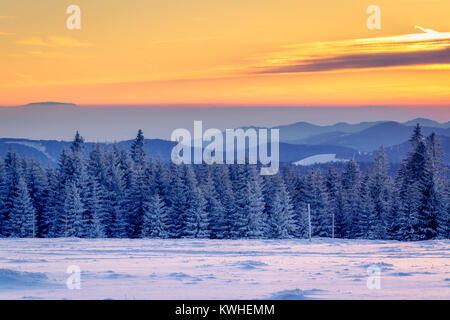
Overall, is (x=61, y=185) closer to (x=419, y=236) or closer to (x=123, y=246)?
(x=419, y=236)

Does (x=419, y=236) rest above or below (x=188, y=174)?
below

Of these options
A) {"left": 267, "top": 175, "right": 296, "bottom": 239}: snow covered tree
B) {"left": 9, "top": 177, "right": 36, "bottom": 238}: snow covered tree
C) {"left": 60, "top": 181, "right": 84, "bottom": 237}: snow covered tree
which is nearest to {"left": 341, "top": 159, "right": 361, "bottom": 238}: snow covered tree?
{"left": 267, "top": 175, "right": 296, "bottom": 239}: snow covered tree

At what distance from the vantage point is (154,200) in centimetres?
6138

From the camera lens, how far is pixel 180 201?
63875 millimetres

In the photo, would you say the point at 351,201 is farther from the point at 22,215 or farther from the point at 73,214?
the point at 22,215

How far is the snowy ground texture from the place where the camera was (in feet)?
43.5

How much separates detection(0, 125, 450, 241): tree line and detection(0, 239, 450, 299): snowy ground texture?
1294 inches

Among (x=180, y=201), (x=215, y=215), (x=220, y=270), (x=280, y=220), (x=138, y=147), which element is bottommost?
(x=280, y=220)

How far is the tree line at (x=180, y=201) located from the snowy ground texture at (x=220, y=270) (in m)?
32.9

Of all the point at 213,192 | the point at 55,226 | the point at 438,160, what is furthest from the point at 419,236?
the point at 55,226

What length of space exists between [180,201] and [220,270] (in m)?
47.0

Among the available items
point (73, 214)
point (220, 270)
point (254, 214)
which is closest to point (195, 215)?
point (254, 214)
